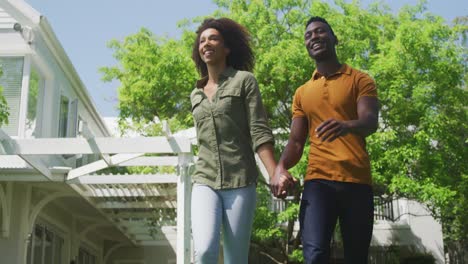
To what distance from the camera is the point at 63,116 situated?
44.1 ft

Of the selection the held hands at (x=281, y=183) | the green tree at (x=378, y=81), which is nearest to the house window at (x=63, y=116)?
the green tree at (x=378, y=81)

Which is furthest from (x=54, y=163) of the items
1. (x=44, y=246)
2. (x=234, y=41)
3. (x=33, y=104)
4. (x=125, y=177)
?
(x=234, y=41)

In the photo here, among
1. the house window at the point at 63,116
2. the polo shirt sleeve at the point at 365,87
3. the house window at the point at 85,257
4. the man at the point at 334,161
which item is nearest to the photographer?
the man at the point at 334,161

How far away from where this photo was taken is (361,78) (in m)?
3.12

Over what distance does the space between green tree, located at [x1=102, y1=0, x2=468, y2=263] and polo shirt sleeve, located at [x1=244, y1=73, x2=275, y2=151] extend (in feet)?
31.7

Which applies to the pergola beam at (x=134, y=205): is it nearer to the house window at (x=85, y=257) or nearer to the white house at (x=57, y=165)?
the white house at (x=57, y=165)

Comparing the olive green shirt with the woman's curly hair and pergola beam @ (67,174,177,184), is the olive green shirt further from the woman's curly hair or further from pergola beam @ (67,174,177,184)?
pergola beam @ (67,174,177,184)

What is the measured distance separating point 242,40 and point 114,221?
38.7ft

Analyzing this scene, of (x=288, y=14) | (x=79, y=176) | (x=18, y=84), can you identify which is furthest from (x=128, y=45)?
(x=79, y=176)

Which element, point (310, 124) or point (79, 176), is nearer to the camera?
point (310, 124)

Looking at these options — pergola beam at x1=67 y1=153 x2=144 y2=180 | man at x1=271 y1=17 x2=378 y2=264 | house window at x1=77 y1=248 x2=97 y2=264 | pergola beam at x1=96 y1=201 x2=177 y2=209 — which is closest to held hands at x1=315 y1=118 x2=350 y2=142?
man at x1=271 y1=17 x2=378 y2=264

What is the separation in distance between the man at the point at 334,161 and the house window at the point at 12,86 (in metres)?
8.81

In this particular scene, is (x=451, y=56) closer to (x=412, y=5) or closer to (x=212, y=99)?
(x=412, y=5)

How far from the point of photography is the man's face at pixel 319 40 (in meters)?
3.19
